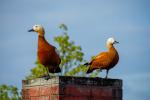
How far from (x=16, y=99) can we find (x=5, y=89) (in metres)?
0.95

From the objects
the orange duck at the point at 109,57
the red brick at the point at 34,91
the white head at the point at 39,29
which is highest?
the white head at the point at 39,29

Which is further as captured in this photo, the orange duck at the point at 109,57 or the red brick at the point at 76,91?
the orange duck at the point at 109,57

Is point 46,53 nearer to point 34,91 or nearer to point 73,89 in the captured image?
point 34,91

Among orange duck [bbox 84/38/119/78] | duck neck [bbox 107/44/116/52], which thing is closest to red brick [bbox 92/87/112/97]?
orange duck [bbox 84/38/119/78]

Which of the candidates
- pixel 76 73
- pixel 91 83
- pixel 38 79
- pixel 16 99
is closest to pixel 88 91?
pixel 91 83

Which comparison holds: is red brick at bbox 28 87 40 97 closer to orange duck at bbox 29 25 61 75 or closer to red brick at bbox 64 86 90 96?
red brick at bbox 64 86 90 96

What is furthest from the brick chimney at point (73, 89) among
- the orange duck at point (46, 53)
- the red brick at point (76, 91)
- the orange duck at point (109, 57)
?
the orange duck at point (109, 57)

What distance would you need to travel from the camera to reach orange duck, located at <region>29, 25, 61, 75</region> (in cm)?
813

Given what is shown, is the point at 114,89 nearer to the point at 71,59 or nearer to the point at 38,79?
the point at 38,79

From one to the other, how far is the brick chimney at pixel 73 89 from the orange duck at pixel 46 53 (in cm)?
55

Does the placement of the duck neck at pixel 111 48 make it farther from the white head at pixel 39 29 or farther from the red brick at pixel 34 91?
the red brick at pixel 34 91

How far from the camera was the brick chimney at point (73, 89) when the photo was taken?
285 inches

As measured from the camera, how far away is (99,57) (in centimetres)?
897

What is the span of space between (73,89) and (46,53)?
3.39ft
